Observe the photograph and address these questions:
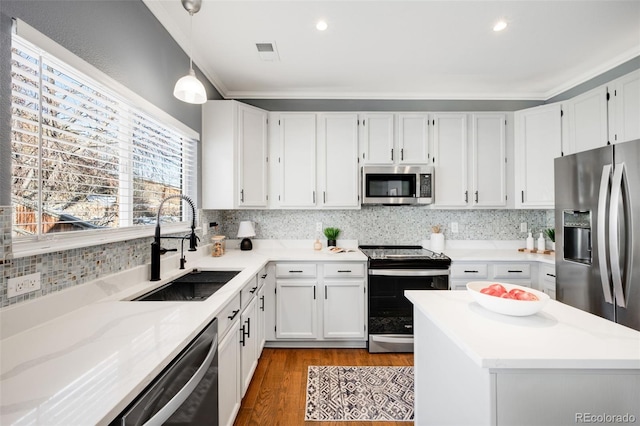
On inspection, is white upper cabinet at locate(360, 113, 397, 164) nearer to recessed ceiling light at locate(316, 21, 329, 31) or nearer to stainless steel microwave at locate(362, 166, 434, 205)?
stainless steel microwave at locate(362, 166, 434, 205)

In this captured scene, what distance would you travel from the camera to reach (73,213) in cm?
132

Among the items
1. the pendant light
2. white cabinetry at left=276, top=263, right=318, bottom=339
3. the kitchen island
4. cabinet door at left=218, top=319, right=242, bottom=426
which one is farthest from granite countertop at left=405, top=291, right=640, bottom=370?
the pendant light

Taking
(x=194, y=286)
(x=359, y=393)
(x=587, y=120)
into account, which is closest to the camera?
(x=194, y=286)

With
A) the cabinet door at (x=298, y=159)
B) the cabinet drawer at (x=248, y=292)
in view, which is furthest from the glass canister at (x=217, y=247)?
the cabinet door at (x=298, y=159)

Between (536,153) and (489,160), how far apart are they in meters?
0.44

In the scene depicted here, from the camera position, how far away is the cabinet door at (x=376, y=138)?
308cm

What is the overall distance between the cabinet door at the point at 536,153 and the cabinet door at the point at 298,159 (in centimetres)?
220

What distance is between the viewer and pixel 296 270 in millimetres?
2775

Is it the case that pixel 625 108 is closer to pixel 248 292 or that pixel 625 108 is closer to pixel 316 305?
pixel 316 305

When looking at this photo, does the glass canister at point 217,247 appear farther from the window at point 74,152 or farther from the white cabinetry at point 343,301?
the white cabinetry at point 343,301

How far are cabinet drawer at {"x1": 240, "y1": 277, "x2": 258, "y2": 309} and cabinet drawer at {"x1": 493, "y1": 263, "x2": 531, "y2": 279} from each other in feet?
7.51

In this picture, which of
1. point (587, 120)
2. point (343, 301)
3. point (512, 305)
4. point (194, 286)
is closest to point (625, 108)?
point (587, 120)

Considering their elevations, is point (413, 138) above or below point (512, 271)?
→ above

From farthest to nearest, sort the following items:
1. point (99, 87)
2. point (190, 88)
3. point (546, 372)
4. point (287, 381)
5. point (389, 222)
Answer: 1. point (389, 222)
2. point (287, 381)
3. point (190, 88)
4. point (99, 87)
5. point (546, 372)
